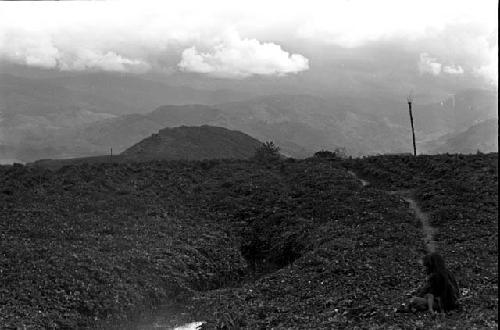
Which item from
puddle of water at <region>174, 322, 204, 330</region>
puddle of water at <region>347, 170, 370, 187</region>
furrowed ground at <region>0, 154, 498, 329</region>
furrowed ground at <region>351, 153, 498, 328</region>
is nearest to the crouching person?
furrowed ground at <region>0, 154, 498, 329</region>

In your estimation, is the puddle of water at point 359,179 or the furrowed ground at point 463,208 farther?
the puddle of water at point 359,179

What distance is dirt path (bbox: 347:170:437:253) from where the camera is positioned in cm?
3199

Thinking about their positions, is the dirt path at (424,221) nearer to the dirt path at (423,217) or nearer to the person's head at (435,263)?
the dirt path at (423,217)

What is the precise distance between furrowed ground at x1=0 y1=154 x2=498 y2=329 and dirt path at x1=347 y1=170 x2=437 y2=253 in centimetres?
69

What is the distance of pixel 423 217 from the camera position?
38406 mm

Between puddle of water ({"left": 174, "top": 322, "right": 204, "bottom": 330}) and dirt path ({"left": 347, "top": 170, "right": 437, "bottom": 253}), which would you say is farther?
dirt path ({"left": 347, "top": 170, "right": 437, "bottom": 253})

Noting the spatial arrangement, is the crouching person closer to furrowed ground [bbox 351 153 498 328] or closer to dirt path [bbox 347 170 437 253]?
furrowed ground [bbox 351 153 498 328]

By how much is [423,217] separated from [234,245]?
1501 cm

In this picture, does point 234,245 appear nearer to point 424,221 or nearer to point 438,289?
point 424,221

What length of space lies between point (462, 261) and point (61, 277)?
2181 centimetres

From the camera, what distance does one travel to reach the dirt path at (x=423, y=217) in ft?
105

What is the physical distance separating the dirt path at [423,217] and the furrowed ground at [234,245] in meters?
0.69

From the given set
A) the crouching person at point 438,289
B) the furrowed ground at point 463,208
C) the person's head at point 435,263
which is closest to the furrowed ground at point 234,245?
the furrowed ground at point 463,208

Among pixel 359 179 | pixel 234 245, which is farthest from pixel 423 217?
pixel 359 179
